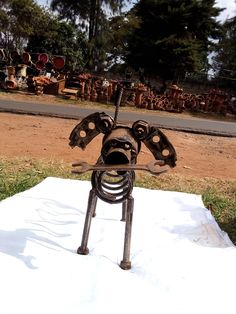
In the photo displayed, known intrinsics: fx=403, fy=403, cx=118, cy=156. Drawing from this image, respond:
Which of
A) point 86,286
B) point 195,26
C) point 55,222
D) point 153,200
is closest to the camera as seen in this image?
point 86,286

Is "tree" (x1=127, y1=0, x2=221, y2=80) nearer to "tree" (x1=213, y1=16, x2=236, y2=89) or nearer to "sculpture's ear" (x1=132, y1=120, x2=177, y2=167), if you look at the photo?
"tree" (x1=213, y1=16, x2=236, y2=89)

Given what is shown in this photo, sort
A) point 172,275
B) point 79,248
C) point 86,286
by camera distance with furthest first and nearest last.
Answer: point 79,248, point 172,275, point 86,286

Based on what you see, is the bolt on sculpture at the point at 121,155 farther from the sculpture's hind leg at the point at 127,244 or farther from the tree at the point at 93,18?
the tree at the point at 93,18

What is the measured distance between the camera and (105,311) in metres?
1.93

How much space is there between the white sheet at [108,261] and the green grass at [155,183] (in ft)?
1.90

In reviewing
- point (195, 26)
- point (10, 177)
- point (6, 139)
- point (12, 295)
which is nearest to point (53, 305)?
point (12, 295)

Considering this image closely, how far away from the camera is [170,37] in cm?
1875

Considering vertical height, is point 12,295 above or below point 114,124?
below

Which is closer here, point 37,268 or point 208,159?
point 37,268

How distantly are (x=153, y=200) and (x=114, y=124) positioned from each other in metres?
1.32

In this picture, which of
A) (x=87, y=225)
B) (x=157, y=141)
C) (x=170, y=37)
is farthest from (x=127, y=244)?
(x=170, y=37)

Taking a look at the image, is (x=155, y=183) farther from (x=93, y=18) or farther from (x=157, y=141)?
(x=93, y=18)

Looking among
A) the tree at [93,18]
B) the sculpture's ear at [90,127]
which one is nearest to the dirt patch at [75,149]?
the sculpture's ear at [90,127]

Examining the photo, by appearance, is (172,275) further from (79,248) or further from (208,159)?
(208,159)
